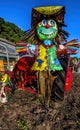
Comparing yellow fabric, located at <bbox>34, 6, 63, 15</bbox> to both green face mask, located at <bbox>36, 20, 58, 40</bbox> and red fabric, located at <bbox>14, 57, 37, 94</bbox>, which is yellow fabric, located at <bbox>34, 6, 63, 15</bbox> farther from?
red fabric, located at <bbox>14, 57, 37, 94</bbox>

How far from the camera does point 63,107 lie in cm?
597

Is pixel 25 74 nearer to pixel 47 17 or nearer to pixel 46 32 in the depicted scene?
pixel 46 32

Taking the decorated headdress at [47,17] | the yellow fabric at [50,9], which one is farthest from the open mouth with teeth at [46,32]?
the yellow fabric at [50,9]

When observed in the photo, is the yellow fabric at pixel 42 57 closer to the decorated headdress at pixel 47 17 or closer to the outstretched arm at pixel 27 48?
the outstretched arm at pixel 27 48

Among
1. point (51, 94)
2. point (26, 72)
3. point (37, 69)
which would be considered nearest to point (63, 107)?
point (51, 94)

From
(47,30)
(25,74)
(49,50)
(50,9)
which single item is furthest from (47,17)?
(25,74)

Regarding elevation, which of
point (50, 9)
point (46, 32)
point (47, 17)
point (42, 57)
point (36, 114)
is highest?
point (50, 9)

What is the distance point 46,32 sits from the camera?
626 cm

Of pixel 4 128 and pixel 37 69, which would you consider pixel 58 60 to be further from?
pixel 4 128

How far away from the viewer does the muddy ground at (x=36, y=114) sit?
4.80 metres

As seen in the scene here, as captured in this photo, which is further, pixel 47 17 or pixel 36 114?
pixel 47 17

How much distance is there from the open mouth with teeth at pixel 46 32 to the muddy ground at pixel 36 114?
60.7 inches

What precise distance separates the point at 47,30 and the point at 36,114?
82.8 inches

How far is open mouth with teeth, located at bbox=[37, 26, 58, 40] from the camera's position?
6.25 meters
